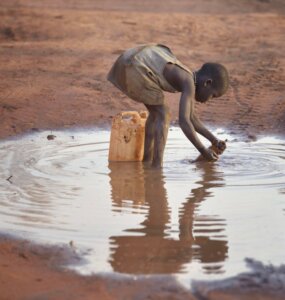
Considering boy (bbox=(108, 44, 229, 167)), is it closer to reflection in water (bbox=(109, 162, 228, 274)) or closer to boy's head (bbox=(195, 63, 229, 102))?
boy's head (bbox=(195, 63, 229, 102))

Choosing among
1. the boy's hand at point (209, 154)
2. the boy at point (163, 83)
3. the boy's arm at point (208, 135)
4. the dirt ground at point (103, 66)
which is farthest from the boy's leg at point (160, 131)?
the dirt ground at point (103, 66)

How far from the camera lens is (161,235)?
5.45 metres

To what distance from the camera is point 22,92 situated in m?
11.2

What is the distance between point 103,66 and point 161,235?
7.67m

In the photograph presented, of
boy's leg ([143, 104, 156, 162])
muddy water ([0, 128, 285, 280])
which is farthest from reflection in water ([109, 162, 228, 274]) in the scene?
boy's leg ([143, 104, 156, 162])

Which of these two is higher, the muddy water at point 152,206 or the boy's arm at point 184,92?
the boy's arm at point 184,92

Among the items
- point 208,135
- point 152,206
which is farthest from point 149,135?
point 152,206

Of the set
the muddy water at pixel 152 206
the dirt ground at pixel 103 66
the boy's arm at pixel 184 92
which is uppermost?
the boy's arm at pixel 184 92

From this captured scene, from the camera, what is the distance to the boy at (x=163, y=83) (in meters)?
7.23

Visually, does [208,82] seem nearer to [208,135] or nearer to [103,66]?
[208,135]

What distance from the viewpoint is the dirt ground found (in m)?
4.61

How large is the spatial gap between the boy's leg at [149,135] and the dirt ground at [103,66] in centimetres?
194

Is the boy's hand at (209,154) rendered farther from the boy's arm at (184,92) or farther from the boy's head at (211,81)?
the boy's head at (211,81)

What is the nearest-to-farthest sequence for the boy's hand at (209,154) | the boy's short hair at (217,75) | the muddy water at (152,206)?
the muddy water at (152,206) → the boy's short hair at (217,75) → the boy's hand at (209,154)
